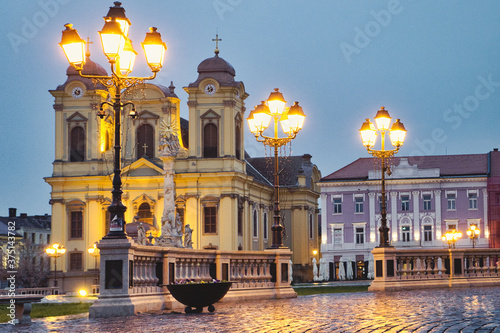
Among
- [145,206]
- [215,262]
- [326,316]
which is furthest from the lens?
[145,206]

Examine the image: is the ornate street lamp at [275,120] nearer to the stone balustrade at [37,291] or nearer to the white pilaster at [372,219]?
the stone balustrade at [37,291]

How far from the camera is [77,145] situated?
240ft

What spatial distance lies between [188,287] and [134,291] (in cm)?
138

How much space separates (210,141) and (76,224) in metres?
12.8

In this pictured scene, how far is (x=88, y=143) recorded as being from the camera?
72812 millimetres

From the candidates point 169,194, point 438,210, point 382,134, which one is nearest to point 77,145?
point 169,194

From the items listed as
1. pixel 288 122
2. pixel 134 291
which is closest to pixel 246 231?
pixel 288 122

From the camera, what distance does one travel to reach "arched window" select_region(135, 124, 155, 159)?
7288cm

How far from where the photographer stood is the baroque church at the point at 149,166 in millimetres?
70812

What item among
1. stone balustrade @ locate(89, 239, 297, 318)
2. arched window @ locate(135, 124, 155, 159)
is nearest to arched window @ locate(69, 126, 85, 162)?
arched window @ locate(135, 124, 155, 159)

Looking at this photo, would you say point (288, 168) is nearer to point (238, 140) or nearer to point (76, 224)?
point (238, 140)

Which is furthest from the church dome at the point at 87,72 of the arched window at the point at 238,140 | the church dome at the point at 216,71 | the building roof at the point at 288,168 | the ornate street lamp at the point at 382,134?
the ornate street lamp at the point at 382,134

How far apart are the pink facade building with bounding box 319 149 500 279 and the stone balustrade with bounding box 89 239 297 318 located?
173ft

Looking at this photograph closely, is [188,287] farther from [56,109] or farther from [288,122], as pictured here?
[56,109]
